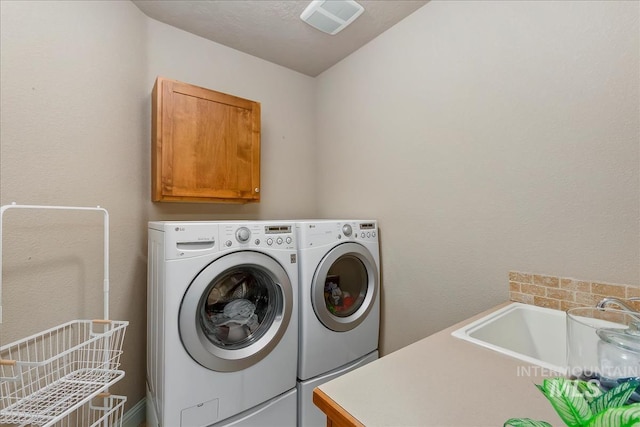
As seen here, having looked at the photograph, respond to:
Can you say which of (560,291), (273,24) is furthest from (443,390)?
(273,24)

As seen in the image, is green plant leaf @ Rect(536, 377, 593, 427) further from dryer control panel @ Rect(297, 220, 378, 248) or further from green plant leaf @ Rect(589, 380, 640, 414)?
dryer control panel @ Rect(297, 220, 378, 248)

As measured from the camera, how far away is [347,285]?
1933 mm

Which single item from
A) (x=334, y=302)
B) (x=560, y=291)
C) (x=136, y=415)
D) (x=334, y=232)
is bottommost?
(x=136, y=415)

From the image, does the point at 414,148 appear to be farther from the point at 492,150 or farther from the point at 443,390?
the point at 443,390

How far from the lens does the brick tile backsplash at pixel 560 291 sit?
3.43 ft

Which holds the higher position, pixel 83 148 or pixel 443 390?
pixel 83 148

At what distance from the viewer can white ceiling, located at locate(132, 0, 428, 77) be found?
5.57 ft

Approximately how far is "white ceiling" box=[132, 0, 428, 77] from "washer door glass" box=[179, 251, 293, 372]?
59.8 inches

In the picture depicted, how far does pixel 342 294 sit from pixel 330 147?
49.1 inches

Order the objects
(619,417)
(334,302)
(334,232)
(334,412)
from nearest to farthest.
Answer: (619,417), (334,412), (334,232), (334,302)

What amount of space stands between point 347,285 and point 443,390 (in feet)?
4.19

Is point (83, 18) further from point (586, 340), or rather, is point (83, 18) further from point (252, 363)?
point (586, 340)

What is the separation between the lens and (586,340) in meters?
0.60

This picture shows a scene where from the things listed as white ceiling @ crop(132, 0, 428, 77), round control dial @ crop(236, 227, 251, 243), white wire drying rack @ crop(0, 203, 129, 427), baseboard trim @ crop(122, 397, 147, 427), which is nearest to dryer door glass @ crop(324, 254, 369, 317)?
round control dial @ crop(236, 227, 251, 243)
